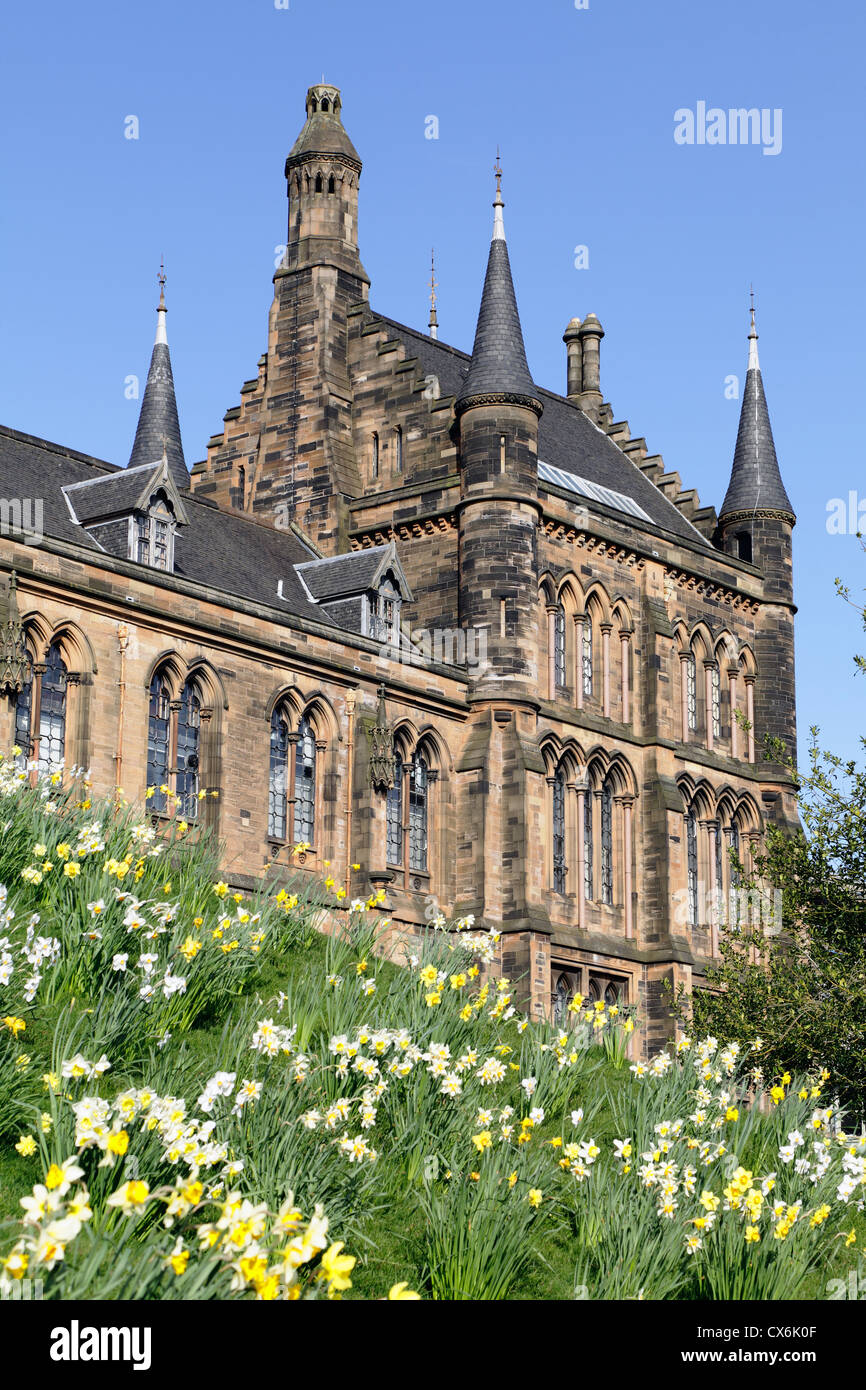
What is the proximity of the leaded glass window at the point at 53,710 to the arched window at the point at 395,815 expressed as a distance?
7.59m

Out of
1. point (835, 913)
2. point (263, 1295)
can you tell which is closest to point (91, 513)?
point (835, 913)

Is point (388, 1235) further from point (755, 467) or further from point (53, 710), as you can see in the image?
point (755, 467)

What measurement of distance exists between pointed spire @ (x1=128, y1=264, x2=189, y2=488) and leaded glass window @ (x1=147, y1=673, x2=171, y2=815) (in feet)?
44.5

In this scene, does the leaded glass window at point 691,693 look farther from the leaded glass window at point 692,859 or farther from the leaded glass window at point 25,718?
the leaded glass window at point 25,718

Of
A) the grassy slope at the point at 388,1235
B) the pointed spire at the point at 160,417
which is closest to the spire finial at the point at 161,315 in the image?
the pointed spire at the point at 160,417

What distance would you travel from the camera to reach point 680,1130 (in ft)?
41.6

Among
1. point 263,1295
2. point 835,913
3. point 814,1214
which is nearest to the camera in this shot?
point 263,1295

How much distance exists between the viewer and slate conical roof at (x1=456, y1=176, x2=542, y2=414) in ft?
Answer: 127

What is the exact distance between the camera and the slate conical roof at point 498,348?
38.7 meters

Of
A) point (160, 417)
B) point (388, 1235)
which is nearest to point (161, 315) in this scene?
point (160, 417)

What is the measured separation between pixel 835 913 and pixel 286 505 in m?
19.0

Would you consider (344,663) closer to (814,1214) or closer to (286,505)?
(286,505)

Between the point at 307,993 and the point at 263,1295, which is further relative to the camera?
the point at 307,993

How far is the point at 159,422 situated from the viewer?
4478cm
